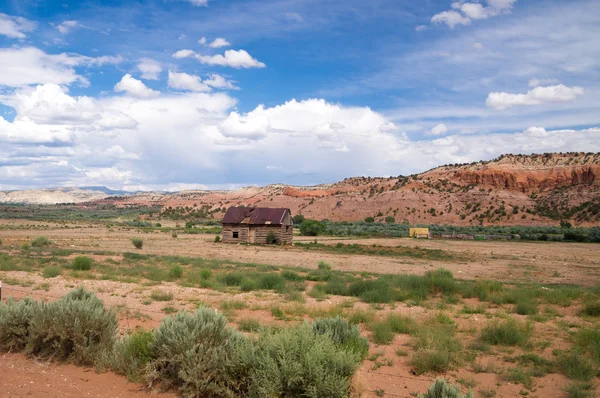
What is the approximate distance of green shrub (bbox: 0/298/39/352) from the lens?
25.3 feet

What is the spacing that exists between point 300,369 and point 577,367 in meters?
5.17

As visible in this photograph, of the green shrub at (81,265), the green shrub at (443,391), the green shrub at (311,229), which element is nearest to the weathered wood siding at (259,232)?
the green shrub at (311,229)

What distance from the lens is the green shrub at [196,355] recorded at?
612 cm

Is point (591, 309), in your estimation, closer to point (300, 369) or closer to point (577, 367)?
point (577, 367)

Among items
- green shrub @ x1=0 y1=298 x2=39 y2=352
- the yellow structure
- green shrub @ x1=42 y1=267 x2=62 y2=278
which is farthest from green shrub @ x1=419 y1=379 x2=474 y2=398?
the yellow structure

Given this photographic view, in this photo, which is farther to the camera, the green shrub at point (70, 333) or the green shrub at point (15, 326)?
the green shrub at point (15, 326)

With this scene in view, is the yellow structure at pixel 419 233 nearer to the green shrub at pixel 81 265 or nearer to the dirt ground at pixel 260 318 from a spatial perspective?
the dirt ground at pixel 260 318

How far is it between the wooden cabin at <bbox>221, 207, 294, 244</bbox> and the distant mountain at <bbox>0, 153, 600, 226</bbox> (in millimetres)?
44170

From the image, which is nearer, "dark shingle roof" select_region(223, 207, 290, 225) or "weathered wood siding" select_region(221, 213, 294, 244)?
"weathered wood siding" select_region(221, 213, 294, 244)

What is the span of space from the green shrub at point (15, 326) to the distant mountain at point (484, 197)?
81770 millimetres

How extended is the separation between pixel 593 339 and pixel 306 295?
8635mm

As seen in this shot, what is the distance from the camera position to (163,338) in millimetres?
6691

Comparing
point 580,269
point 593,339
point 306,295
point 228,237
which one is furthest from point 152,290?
point 228,237

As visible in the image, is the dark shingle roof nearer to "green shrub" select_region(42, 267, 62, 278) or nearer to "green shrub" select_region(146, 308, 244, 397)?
"green shrub" select_region(42, 267, 62, 278)
